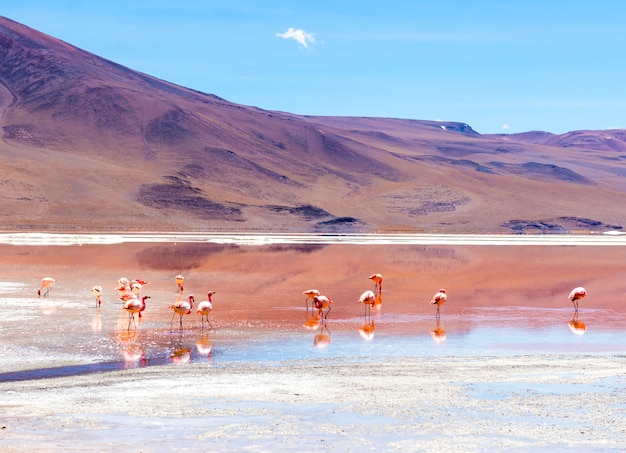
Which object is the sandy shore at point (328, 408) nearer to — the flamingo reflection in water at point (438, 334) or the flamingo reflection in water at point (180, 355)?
the flamingo reflection in water at point (180, 355)

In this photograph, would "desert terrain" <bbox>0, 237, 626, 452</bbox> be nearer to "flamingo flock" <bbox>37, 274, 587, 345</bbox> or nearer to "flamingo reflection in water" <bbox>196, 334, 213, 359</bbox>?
"flamingo reflection in water" <bbox>196, 334, 213, 359</bbox>

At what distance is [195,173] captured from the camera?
314 feet

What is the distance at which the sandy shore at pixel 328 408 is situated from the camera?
8758 mm

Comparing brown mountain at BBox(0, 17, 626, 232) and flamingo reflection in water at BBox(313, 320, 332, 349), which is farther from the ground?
brown mountain at BBox(0, 17, 626, 232)

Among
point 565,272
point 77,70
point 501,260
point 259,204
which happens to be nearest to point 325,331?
point 565,272

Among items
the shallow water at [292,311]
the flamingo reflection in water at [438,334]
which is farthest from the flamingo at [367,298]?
the flamingo reflection in water at [438,334]

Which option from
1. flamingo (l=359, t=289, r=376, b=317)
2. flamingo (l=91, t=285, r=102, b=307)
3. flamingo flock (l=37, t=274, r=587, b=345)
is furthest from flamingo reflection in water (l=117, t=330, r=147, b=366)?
flamingo (l=359, t=289, r=376, b=317)

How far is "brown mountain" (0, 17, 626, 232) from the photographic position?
78.6 m

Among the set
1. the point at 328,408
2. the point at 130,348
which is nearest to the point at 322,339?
the point at 130,348

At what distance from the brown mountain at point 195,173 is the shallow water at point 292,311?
35.2 m

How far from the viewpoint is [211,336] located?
16.4 m

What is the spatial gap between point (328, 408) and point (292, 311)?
9.72 metres

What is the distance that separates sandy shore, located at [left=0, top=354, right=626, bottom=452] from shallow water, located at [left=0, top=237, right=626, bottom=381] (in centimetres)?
144

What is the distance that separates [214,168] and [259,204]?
50.0 ft
